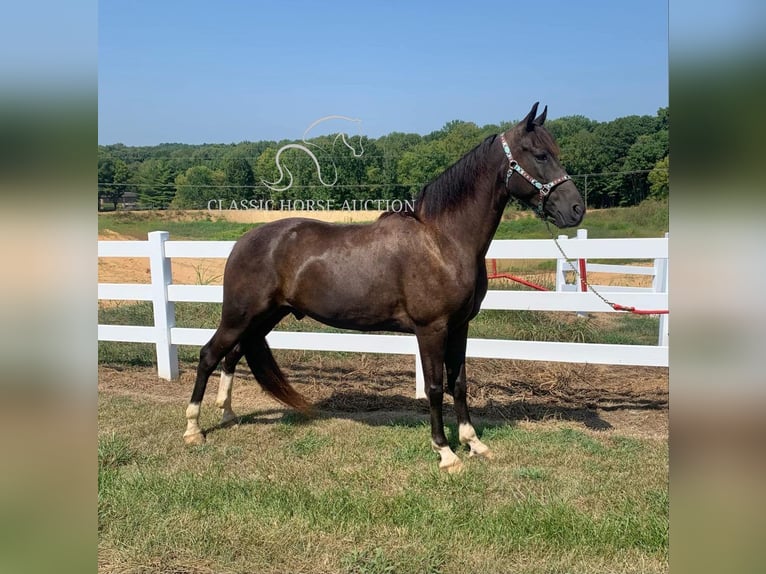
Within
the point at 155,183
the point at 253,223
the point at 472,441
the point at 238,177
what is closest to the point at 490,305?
the point at 472,441

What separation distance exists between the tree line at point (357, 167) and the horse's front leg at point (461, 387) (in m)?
13.2

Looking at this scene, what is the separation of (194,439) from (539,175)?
3169 millimetres

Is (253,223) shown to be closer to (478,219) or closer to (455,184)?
(455,184)

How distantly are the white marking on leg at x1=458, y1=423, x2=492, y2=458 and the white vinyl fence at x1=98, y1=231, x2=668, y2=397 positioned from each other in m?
1.18

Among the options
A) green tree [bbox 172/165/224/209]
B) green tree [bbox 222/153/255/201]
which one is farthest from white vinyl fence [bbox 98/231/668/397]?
green tree [bbox 172/165/224/209]

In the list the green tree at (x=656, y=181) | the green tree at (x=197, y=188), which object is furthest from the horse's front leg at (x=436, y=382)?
the green tree at (x=197, y=188)

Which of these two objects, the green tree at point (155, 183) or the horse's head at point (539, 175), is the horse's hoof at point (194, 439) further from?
the green tree at point (155, 183)

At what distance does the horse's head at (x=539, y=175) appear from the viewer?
3.48m
